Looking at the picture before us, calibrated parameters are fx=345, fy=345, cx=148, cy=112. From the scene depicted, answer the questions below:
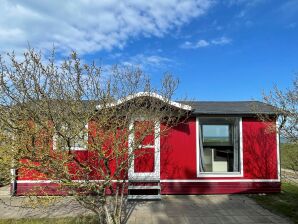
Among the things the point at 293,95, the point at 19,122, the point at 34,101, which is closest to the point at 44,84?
the point at 34,101

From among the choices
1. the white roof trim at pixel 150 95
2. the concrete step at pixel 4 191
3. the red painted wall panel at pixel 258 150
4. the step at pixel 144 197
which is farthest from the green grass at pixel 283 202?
the concrete step at pixel 4 191

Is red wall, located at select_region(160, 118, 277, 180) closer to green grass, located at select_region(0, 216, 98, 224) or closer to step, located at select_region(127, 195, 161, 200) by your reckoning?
step, located at select_region(127, 195, 161, 200)

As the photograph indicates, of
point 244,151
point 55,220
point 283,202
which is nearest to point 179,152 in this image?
point 244,151

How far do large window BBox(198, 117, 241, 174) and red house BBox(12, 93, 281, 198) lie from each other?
0.11 ft

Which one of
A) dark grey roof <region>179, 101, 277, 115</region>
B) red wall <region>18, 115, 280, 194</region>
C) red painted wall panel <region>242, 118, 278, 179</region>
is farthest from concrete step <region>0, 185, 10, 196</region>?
red painted wall panel <region>242, 118, 278, 179</region>

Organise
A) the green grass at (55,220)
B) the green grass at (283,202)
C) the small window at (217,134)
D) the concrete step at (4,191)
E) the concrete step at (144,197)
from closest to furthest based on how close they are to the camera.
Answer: the green grass at (55,220)
the green grass at (283,202)
the concrete step at (144,197)
the concrete step at (4,191)
the small window at (217,134)

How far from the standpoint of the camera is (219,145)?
12.3 m

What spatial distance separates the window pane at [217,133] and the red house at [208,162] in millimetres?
370

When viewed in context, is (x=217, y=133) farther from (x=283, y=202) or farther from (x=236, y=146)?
(x=283, y=202)

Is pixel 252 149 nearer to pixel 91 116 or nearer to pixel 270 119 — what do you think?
pixel 270 119

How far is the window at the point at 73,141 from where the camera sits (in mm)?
5715

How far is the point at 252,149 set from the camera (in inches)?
449

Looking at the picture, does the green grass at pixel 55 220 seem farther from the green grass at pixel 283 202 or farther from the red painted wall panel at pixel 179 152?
the green grass at pixel 283 202

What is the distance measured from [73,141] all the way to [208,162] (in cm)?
688
